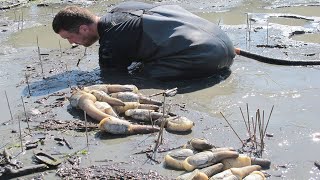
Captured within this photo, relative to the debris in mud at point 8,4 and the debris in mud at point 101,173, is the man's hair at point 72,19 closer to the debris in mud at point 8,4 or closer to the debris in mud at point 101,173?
the debris in mud at point 101,173

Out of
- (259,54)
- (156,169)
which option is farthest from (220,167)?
(259,54)

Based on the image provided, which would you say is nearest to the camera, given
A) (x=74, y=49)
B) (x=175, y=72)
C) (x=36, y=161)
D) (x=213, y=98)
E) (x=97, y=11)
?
(x=36, y=161)

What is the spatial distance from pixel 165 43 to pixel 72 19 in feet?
4.18

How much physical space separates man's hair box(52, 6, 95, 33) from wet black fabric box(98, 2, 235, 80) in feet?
0.71

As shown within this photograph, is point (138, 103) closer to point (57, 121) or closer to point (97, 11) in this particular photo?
point (57, 121)

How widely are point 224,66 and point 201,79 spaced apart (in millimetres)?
391

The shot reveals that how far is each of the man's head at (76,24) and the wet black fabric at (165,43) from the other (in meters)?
0.14

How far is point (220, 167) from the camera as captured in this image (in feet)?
15.3

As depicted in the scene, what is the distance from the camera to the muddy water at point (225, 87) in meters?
5.20

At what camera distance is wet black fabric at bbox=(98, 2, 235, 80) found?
7.15 m

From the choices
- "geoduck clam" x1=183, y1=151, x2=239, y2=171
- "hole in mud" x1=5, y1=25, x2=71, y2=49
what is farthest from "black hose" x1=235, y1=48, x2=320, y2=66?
"geoduck clam" x1=183, y1=151, x2=239, y2=171

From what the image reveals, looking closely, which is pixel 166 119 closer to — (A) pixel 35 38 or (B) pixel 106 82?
(B) pixel 106 82

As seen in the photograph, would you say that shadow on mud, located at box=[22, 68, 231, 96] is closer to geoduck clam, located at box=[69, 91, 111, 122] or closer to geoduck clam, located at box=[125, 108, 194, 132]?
geoduck clam, located at box=[69, 91, 111, 122]

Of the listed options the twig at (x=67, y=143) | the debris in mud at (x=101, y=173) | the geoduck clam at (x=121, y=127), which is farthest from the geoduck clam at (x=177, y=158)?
the twig at (x=67, y=143)
